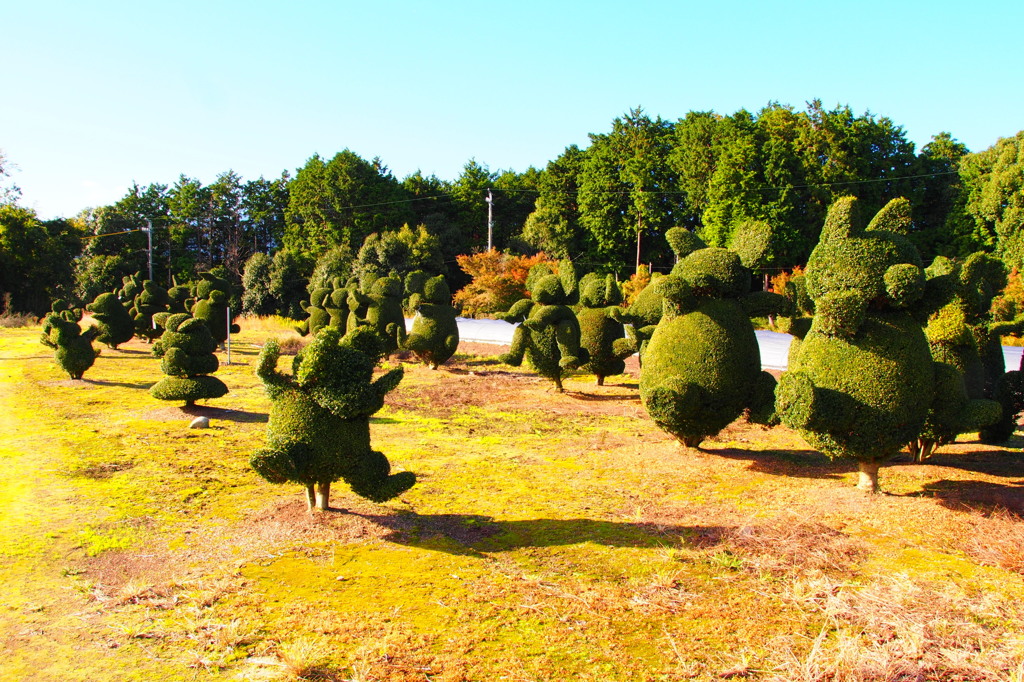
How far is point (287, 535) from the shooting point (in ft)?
20.7

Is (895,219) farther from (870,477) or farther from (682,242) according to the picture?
(870,477)

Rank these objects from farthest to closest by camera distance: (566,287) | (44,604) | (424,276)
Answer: (424,276) → (566,287) → (44,604)

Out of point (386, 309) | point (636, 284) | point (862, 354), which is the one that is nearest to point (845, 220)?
point (862, 354)

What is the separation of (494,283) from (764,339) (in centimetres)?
1277

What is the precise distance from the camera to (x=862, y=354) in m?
6.88

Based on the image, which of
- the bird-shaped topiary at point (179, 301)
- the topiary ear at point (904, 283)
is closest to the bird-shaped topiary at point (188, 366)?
the topiary ear at point (904, 283)

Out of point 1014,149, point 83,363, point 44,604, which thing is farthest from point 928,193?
point 44,604

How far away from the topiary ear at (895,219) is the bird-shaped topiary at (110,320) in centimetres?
1954

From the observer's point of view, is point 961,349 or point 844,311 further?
point 961,349

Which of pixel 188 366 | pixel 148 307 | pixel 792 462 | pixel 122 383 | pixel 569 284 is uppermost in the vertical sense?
pixel 569 284

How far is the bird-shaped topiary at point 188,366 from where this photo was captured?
11.3 meters

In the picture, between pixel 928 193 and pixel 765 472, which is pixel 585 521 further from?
pixel 928 193

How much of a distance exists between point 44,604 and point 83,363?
12.1 metres

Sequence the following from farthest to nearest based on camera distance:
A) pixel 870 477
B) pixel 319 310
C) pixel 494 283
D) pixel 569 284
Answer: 1. pixel 494 283
2. pixel 319 310
3. pixel 569 284
4. pixel 870 477
